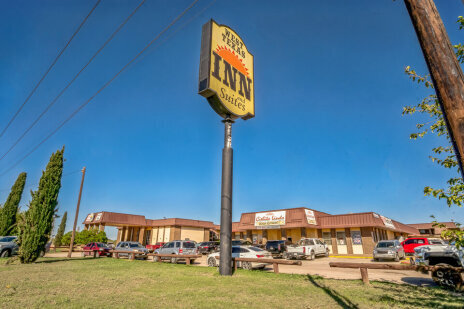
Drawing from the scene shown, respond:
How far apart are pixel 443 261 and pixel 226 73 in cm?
1225

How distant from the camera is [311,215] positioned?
1260 inches

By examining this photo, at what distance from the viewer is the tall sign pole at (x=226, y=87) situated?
11.2 m

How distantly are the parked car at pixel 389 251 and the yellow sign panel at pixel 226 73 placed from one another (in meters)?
17.9

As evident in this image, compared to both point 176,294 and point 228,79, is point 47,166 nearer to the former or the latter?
point 228,79

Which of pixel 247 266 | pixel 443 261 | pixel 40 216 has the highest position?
pixel 40 216

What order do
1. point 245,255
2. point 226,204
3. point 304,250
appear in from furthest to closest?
point 304,250, point 245,255, point 226,204

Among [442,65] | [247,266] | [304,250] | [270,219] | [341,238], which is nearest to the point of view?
[442,65]

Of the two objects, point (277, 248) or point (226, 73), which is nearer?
point (226, 73)

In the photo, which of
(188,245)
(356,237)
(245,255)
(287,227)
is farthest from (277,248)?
(356,237)

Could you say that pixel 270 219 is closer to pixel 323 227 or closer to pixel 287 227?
pixel 287 227

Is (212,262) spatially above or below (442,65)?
below

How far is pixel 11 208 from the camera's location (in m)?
32.8

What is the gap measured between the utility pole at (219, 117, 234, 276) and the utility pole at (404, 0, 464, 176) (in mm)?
9702

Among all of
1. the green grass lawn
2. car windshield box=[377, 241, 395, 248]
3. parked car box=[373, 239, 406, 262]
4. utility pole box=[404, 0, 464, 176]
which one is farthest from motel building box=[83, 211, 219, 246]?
utility pole box=[404, 0, 464, 176]
